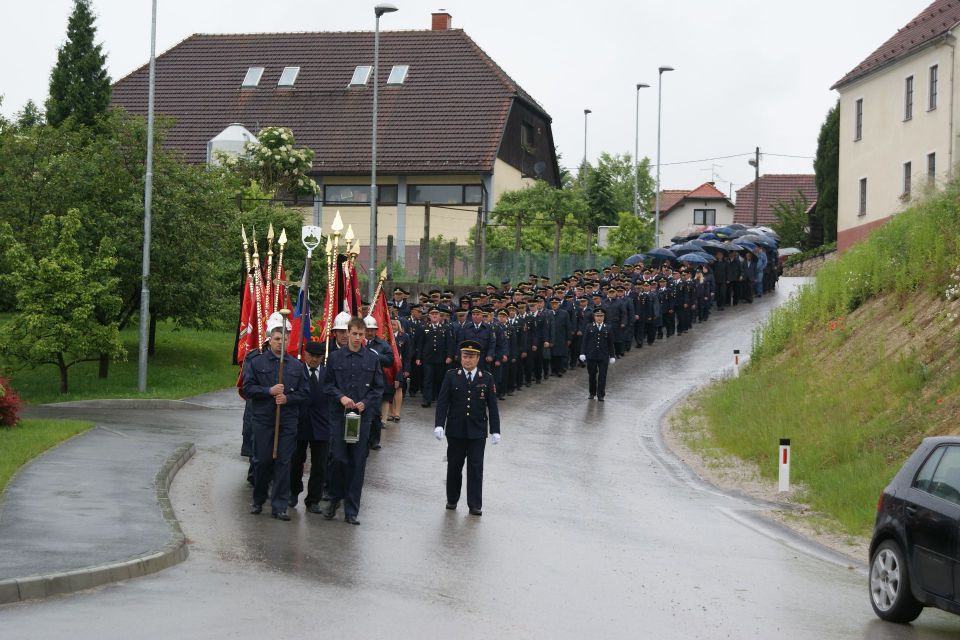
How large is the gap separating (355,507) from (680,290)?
2410cm

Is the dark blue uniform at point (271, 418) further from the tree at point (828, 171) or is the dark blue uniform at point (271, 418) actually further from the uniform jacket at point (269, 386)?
the tree at point (828, 171)

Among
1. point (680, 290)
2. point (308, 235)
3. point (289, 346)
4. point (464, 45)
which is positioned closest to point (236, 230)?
point (680, 290)

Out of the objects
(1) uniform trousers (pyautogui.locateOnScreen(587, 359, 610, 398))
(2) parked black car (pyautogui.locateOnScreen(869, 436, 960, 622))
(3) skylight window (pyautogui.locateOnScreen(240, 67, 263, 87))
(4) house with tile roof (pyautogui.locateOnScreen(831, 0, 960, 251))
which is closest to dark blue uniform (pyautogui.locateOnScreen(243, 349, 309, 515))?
(2) parked black car (pyautogui.locateOnScreen(869, 436, 960, 622))

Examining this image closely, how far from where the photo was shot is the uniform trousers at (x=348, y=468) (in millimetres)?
14180

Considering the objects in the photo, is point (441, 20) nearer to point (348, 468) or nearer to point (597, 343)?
point (597, 343)

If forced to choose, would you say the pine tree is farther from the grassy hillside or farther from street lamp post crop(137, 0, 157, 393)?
the grassy hillside

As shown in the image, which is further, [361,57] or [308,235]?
[361,57]

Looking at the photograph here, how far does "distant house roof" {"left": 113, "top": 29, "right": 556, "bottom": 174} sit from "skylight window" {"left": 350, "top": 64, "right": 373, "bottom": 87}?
24 centimetres

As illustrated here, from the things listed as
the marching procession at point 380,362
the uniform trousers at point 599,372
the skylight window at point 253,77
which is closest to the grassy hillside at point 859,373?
the uniform trousers at point 599,372

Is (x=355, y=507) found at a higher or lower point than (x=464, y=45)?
lower

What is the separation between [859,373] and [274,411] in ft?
35.9

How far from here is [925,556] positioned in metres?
10.5

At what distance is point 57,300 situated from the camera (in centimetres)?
2764

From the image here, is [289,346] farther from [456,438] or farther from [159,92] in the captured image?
[159,92]
